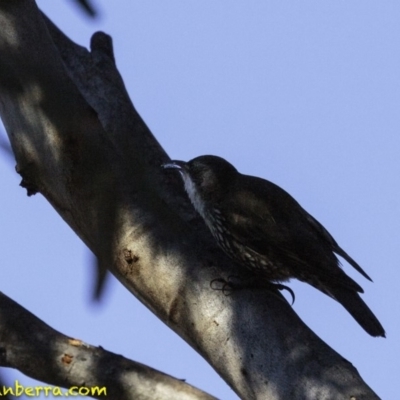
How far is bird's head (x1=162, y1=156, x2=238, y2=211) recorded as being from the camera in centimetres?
598

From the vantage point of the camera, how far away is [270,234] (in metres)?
5.70

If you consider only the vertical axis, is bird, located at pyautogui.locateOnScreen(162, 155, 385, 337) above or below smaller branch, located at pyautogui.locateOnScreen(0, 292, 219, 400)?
above

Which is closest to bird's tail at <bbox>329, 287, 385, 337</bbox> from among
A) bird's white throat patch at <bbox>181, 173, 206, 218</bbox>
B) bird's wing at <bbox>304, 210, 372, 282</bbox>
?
bird's wing at <bbox>304, 210, 372, 282</bbox>

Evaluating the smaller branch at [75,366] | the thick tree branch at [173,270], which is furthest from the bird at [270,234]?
the smaller branch at [75,366]

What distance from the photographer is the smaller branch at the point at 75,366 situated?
11.8ft

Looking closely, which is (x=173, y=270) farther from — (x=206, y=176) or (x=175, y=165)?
(x=206, y=176)

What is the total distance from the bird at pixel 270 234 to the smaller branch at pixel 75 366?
60.9 inches

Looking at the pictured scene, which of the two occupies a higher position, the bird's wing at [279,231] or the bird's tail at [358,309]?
the bird's wing at [279,231]

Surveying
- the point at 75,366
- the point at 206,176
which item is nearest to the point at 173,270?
the point at 75,366

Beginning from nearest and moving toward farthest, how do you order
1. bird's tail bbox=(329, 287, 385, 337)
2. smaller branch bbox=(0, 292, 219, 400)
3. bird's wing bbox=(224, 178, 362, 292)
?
smaller branch bbox=(0, 292, 219, 400), bird's tail bbox=(329, 287, 385, 337), bird's wing bbox=(224, 178, 362, 292)

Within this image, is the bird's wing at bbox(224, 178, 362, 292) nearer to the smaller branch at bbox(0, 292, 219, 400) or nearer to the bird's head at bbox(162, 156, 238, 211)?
the bird's head at bbox(162, 156, 238, 211)

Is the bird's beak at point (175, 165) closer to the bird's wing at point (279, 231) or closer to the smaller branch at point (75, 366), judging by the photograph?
the bird's wing at point (279, 231)

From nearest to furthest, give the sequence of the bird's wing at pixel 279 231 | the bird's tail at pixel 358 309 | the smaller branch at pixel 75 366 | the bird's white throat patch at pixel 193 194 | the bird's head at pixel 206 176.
→ the smaller branch at pixel 75 366
the bird's tail at pixel 358 309
the bird's wing at pixel 279 231
the bird's white throat patch at pixel 193 194
the bird's head at pixel 206 176

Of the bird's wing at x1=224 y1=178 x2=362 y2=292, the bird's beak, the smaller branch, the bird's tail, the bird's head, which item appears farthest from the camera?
the bird's head
